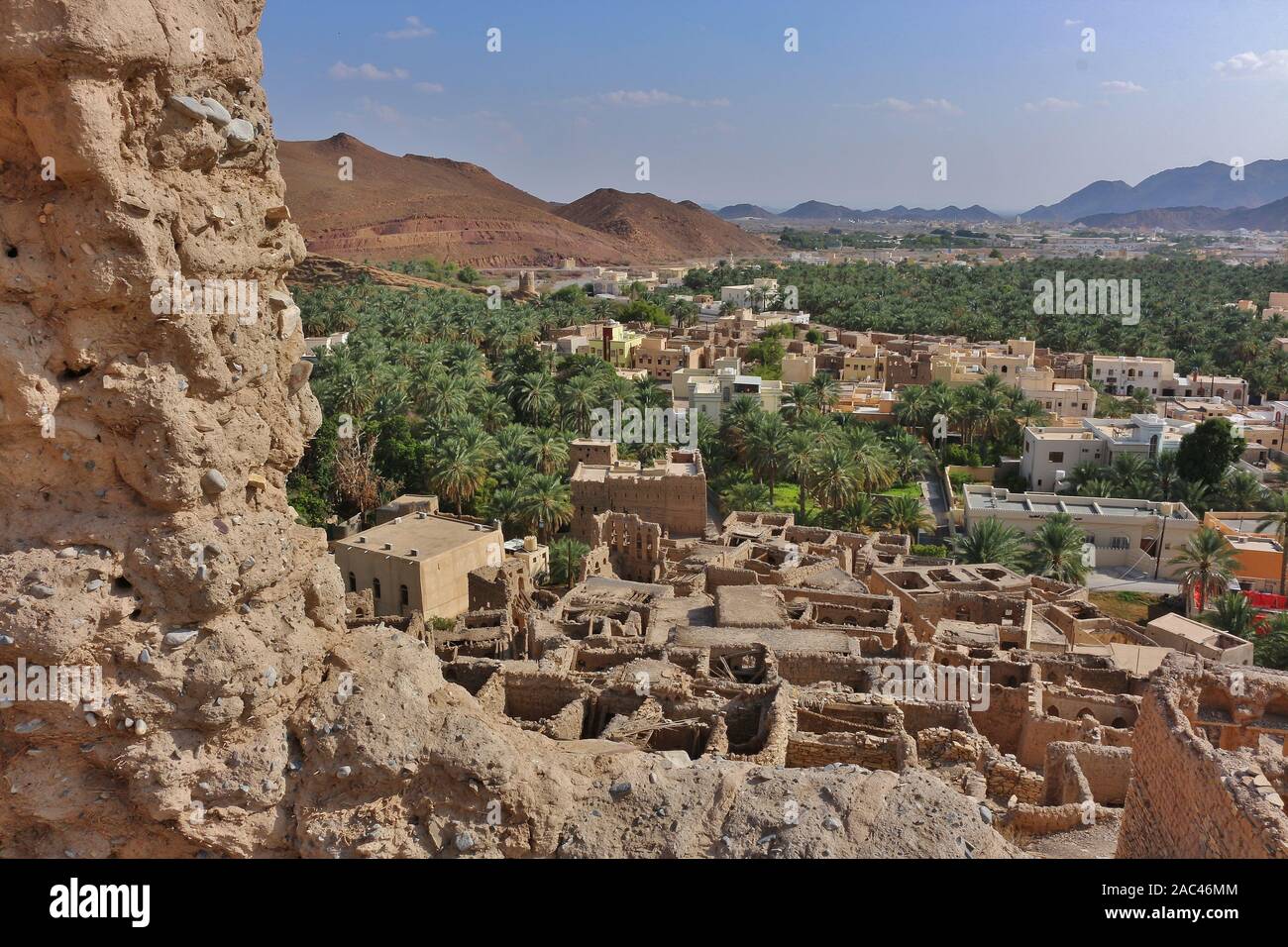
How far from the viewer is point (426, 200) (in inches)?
7116

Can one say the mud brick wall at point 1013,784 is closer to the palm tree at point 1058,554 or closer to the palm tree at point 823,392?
the palm tree at point 1058,554

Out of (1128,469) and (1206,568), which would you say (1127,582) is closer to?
(1206,568)

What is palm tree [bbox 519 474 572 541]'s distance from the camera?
1492 inches

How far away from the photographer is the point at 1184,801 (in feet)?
A: 31.4

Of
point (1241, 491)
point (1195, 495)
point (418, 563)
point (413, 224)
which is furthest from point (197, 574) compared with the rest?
point (413, 224)

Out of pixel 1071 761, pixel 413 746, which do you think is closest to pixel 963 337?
pixel 1071 761

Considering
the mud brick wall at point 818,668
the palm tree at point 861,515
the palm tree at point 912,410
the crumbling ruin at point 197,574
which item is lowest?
the palm tree at point 861,515

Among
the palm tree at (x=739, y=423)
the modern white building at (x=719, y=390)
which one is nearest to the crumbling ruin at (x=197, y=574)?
the palm tree at (x=739, y=423)

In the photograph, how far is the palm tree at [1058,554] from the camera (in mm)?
37531

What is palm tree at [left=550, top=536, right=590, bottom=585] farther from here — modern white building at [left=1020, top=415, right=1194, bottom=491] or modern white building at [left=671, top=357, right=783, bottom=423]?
modern white building at [left=1020, top=415, right=1194, bottom=491]

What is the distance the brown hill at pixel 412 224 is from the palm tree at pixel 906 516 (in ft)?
406

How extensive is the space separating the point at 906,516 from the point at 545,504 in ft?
53.6

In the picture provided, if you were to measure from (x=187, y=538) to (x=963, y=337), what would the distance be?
90336 millimetres
